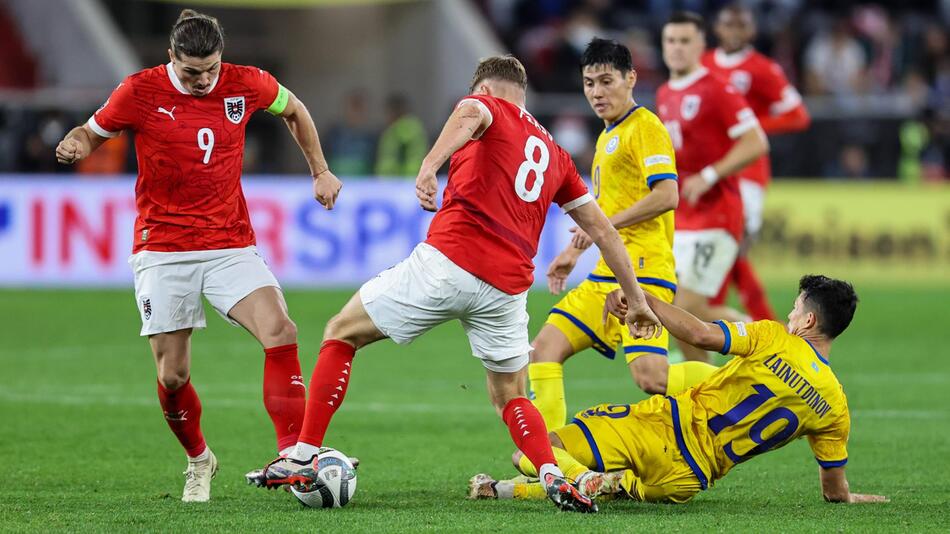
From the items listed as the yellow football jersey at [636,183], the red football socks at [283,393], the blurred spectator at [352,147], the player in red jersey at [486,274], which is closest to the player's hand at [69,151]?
the red football socks at [283,393]

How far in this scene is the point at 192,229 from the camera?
6.61m

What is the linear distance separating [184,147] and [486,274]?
5.14 feet

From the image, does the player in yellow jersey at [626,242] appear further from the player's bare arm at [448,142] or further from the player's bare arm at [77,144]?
the player's bare arm at [77,144]

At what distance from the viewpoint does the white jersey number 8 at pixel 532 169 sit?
609cm

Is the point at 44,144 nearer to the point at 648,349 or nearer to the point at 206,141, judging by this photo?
the point at 206,141

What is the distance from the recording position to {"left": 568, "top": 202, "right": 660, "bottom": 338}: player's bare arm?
6.12 meters

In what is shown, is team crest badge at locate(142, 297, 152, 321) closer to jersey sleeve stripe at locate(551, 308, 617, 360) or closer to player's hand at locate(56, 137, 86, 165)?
player's hand at locate(56, 137, 86, 165)

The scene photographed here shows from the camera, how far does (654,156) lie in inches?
286

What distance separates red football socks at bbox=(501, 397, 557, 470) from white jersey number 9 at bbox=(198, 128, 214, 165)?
178 cm

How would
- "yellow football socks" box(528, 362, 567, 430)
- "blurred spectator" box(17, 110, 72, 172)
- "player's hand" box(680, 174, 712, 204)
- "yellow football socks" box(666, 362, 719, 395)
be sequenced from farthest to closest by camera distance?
"blurred spectator" box(17, 110, 72, 172), "player's hand" box(680, 174, 712, 204), "yellow football socks" box(528, 362, 567, 430), "yellow football socks" box(666, 362, 719, 395)

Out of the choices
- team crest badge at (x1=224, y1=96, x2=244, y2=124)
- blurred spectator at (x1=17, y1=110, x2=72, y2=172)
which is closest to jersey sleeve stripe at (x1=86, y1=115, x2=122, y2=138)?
team crest badge at (x1=224, y1=96, x2=244, y2=124)

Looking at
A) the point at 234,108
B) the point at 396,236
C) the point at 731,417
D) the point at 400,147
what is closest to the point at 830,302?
the point at 731,417

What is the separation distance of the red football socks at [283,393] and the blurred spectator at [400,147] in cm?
1372

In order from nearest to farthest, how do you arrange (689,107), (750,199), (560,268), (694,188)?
(560,268) → (694,188) → (689,107) → (750,199)
